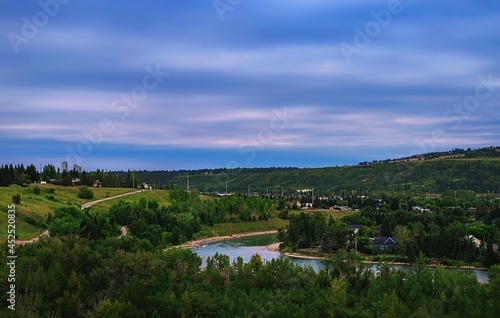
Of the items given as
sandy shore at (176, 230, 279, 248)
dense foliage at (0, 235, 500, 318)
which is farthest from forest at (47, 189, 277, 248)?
dense foliage at (0, 235, 500, 318)

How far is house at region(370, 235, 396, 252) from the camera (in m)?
53.1

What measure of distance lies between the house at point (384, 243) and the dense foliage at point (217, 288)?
23.3 m

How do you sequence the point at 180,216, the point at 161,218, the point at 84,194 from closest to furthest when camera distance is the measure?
the point at 161,218, the point at 180,216, the point at 84,194

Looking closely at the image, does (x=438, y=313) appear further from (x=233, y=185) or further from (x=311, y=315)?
(x=233, y=185)

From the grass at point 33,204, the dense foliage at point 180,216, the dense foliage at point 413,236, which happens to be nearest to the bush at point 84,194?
the grass at point 33,204

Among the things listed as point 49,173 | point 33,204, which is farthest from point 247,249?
point 49,173

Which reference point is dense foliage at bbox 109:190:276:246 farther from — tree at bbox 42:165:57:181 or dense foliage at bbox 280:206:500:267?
tree at bbox 42:165:57:181

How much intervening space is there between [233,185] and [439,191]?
64.3 m

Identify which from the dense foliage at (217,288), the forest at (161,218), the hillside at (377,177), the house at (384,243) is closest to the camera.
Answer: the dense foliage at (217,288)

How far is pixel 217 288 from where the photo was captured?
26.4 meters

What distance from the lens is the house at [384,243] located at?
5310 cm

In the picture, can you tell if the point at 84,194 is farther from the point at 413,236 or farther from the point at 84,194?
the point at 413,236

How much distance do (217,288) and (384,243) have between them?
104 feet

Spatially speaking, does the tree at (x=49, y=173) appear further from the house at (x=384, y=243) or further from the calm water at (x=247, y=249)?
the house at (x=384, y=243)
